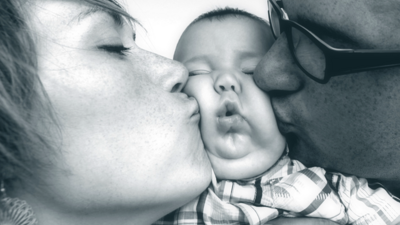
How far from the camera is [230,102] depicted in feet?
3.29

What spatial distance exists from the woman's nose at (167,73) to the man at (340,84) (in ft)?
0.79

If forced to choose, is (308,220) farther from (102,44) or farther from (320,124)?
(102,44)

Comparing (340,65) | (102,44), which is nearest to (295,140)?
(340,65)

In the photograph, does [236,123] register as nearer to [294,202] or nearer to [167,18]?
[294,202]

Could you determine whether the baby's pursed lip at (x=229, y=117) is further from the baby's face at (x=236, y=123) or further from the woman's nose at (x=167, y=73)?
the woman's nose at (x=167, y=73)

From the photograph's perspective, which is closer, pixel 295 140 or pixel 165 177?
pixel 165 177

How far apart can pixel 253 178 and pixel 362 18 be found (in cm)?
57

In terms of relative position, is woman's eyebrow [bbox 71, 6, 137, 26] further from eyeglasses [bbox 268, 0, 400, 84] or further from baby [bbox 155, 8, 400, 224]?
eyeglasses [bbox 268, 0, 400, 84]

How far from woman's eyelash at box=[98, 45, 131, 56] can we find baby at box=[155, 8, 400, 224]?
257 millimetres

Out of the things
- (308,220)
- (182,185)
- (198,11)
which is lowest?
(308,220)

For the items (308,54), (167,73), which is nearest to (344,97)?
(308,54)

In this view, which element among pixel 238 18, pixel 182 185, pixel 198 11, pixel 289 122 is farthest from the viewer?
pixel 198 11

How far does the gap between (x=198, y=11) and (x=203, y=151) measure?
47.9 inches

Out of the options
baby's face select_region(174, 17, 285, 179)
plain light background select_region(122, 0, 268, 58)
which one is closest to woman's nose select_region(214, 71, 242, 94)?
baby's face select_region(174, 17, 285, 179)
